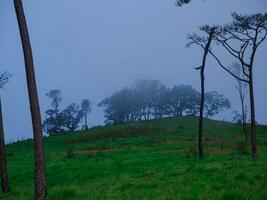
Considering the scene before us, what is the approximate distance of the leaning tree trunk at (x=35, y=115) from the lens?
556 inches

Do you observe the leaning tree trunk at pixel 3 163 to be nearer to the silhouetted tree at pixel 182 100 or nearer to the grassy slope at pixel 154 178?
the grassy slope at pixel 154 178

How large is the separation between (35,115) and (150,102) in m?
116

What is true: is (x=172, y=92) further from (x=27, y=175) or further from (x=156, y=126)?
(x=27, y=175)

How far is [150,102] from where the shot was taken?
427ft

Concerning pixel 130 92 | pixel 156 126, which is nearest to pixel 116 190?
pixel 156 126

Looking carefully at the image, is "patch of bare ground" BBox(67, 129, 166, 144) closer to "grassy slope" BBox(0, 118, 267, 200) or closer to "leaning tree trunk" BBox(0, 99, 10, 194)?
"grassy slope" BBox(0, 118, 267, 200)

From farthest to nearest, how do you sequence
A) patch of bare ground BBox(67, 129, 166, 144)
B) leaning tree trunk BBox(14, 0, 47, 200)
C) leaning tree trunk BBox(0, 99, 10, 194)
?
patch of bare ground BBox(67, 129, 166, 144)
leaning tree trunk BBox(0, 99, 10, 194)
leaning tree trunk BBox(14, 0, 47, 200)

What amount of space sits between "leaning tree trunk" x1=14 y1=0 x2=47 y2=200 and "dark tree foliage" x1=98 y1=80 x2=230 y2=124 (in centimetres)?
11320

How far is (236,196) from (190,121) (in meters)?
75.4

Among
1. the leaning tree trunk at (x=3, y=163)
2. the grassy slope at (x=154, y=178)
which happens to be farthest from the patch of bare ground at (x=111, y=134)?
the leaning tree trunk at (x=3, y=163)

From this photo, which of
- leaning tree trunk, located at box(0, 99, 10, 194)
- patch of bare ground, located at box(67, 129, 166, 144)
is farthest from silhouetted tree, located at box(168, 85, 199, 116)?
leaning tree trunk, located at box(0, 99, 10, 194)

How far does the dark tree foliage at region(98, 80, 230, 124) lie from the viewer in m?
129

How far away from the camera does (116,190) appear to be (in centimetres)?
1487

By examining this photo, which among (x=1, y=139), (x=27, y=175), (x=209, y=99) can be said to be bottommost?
(x=27, y=175)
